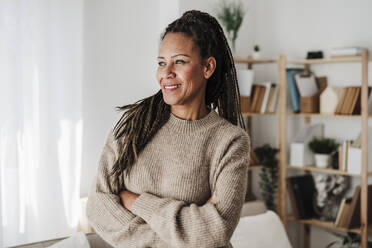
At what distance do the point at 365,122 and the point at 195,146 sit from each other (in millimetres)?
2140

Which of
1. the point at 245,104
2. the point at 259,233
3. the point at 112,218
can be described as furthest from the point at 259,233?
the point at 245,104

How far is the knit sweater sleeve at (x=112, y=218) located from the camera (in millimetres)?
1228

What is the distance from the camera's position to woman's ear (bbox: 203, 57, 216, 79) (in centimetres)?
127

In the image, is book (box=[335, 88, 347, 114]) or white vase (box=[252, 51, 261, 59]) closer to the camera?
book (box=[335, 88, 347, 114])

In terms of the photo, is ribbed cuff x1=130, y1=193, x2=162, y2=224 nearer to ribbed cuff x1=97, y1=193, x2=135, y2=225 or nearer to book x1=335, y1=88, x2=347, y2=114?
ribbed cuff x1=97, y1=193, x2=135, y2=225

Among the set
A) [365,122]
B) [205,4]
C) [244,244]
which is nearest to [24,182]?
[244,244]

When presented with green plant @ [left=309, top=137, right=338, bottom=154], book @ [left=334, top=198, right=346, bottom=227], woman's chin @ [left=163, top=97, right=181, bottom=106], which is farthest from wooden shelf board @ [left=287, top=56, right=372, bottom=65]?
woman's chin @ [left=163, top=97, right=181, bottom=106]

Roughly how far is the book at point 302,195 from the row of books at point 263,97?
0.58 metres

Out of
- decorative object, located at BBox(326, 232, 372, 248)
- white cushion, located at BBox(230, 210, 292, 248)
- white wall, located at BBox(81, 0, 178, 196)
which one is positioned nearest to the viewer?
white cushion, located at BBox(230, 210, 292, 248)

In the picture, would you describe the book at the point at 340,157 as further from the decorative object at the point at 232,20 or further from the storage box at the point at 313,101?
the decorative object at the point at 232,20

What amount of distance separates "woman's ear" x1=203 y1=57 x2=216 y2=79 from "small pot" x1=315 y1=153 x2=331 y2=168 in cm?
232

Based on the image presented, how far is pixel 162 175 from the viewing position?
128 cm

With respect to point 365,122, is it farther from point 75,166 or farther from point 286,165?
point 75,166

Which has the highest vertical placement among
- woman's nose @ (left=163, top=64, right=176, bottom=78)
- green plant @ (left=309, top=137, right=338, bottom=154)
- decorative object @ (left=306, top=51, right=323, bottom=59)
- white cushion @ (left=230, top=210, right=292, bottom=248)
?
decorative object @ (left=306, top=51, right=323, bottom=59)
